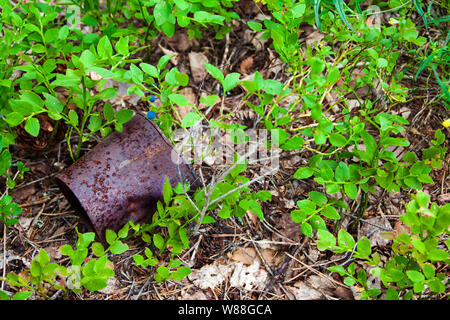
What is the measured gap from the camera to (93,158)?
171cm

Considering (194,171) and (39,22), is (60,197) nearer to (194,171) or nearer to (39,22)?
(194,171)

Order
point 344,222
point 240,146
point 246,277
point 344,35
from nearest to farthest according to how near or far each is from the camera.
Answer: point 344,35 < point 246,277 < point 344,222 < point 240,146

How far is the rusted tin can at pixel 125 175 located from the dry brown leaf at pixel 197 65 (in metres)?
0.64

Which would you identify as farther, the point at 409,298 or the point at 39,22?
the point at 39,22

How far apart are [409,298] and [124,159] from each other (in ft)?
4.19

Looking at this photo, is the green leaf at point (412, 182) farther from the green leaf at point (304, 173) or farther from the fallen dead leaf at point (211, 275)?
the fallen dead leaf at point (211, 275)

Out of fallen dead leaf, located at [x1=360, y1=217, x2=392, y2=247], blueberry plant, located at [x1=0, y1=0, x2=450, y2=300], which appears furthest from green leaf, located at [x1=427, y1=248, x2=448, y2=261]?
fallen dead leaf, located at [x1=360, y1=217, x2=392, y2=247]

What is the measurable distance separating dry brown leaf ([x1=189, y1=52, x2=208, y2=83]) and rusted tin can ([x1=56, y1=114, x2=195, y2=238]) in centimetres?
64

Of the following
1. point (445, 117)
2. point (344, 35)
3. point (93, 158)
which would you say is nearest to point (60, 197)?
point (93, 158)

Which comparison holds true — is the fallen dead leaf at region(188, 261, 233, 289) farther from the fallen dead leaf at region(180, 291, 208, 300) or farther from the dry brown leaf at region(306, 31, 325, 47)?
the dry brown leaf at region(306, 31, 325, 47)

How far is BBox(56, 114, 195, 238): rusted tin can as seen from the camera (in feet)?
5.39

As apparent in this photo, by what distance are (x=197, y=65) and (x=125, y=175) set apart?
0.96 m

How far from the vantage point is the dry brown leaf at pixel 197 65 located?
2.32 m

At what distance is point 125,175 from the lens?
Answer: 1.69m
